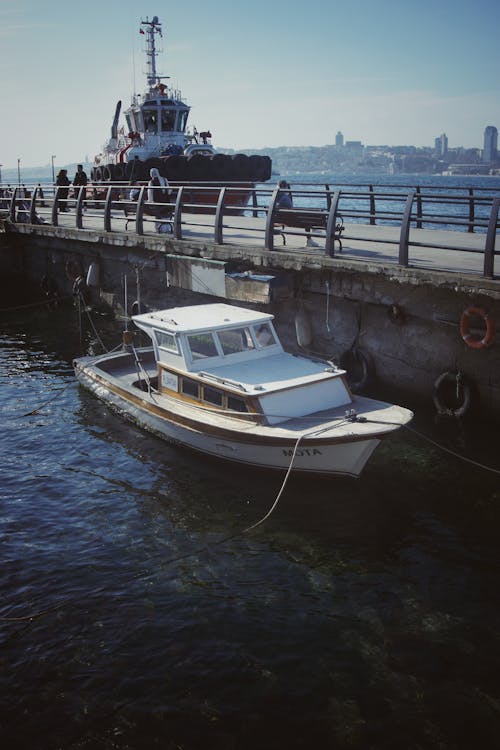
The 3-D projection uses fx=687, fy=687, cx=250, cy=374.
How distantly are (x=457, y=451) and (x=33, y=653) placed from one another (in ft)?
24.7

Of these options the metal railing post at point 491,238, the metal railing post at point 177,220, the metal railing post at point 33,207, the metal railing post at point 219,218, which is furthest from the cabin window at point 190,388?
the metal railing post at point 33,207

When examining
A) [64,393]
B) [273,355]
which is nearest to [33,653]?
[273,355]

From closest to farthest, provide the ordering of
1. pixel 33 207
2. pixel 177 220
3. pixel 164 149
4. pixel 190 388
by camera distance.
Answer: pixel 190 388 → pixel 177 220 → pixel 33 207 → pixel 164 149

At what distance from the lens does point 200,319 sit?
1269cm

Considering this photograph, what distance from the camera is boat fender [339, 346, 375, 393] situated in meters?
13.9

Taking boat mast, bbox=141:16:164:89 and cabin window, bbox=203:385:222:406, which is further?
boat mast, bbox=141:16:164:89

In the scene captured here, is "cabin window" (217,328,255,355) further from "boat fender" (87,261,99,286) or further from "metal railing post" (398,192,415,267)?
"boat fender" (87,261,99,286)

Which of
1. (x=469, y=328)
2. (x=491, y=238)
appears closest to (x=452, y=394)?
(x=469, y=328)

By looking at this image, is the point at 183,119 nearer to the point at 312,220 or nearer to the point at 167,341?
the point at 312,220

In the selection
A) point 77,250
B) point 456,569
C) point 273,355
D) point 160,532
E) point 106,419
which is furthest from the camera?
point 77,250

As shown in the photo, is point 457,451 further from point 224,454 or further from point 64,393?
point 64,393

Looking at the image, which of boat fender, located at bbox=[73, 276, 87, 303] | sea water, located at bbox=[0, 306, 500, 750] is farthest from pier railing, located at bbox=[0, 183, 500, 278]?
sea water, located at bbox=[0, 306, 500, 750]

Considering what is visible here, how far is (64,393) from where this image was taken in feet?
51.4

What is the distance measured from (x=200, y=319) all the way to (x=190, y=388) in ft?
4.67
